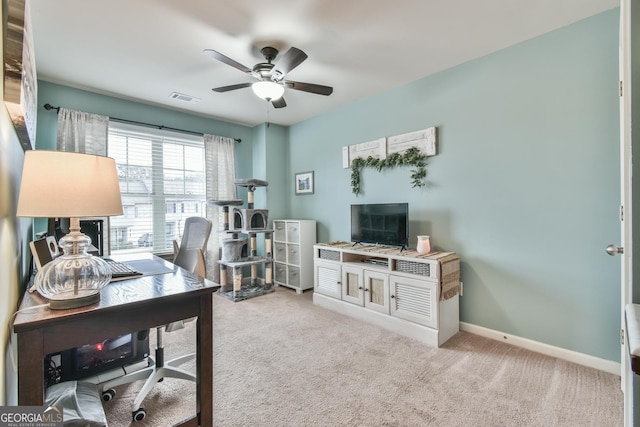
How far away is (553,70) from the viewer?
91.8 inches

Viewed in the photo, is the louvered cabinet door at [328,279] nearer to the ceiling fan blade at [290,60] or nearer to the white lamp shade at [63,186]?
the ceiling fan blade at [290,60]

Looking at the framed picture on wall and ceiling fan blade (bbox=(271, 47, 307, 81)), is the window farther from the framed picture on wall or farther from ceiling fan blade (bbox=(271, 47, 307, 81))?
ceiling fan blade (bbox=(271, 47, 307, 81))

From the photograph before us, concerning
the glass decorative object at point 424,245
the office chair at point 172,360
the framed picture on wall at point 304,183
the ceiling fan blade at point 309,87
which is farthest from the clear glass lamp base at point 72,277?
the framed picture on wall at point 304,183

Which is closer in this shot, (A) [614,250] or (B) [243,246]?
(A) [614,250]

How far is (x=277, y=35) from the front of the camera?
2.32m

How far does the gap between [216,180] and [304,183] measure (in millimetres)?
1346

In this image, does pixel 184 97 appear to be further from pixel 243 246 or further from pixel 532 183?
pixel 532 183

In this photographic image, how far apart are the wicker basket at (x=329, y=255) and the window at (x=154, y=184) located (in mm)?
2022

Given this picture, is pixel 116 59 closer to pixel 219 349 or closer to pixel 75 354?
pixel 75 354

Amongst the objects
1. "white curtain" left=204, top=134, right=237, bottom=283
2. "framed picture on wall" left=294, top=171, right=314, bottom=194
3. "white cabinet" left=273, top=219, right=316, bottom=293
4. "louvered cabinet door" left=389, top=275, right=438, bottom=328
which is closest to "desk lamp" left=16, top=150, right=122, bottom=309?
"louvered cabinet door" left=389, top=275, right=438, bottom=328

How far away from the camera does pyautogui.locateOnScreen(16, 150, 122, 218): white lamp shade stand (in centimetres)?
101

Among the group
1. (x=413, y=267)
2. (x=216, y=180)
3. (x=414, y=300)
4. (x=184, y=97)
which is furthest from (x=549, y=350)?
(x=184, y=97)

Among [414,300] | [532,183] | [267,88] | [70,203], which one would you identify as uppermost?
[267,88]

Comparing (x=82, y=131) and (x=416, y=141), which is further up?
(x=82, y=131)
